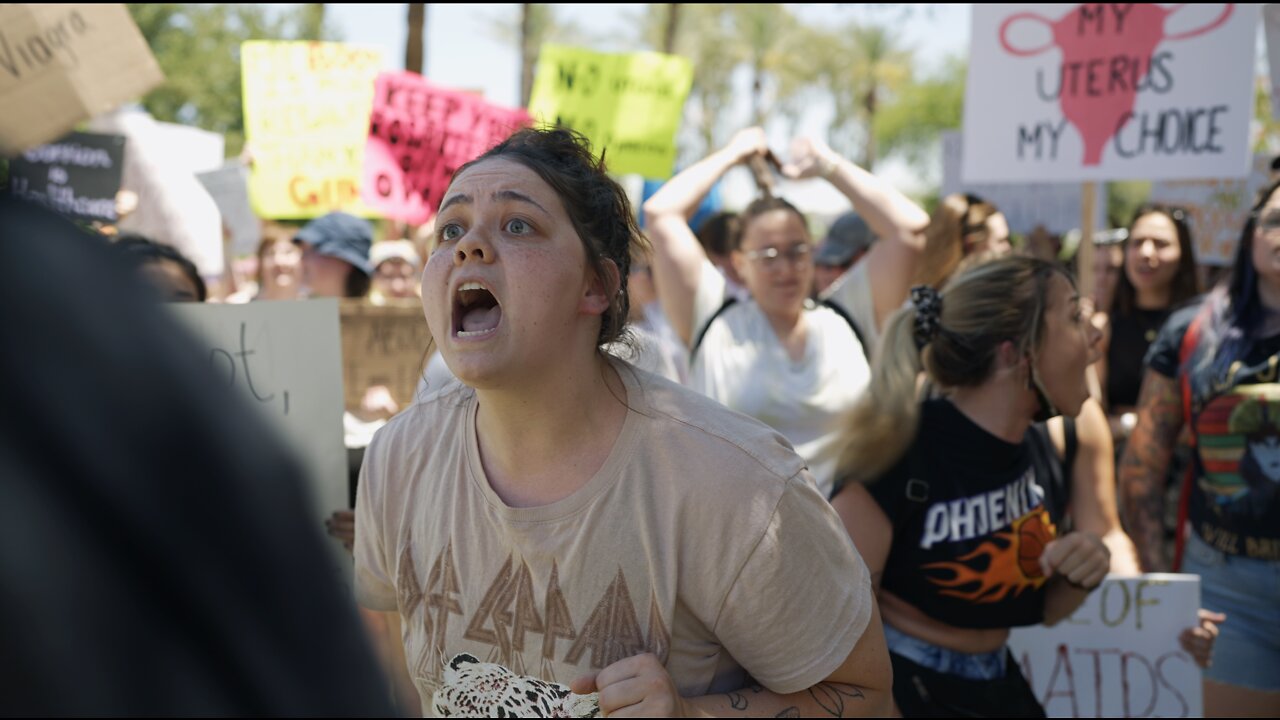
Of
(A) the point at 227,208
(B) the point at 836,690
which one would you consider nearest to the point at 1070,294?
(B) the point at 836,690

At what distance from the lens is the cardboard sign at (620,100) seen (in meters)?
6.24

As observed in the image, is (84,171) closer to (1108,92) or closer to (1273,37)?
(1108,92)

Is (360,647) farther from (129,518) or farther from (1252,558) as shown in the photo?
(1252,558)

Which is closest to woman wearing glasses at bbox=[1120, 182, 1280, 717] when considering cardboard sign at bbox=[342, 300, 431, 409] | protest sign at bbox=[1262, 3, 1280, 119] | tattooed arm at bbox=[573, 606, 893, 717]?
tattooed arm at bbox=[573, 606, 893, 717]

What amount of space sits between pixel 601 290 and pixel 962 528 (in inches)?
47.3

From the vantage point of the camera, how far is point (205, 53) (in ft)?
94.8

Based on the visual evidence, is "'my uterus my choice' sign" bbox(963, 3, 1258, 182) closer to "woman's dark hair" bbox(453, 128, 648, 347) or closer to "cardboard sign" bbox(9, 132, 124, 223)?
"woman's dark hair" bbox(453, 128, 648, 347)

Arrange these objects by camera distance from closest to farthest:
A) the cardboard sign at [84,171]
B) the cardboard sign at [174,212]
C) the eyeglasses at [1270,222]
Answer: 1. the eyeglasses at [1270,222]
2. the cardboard sign at [84,171]
3. the cardboard sign at [174,212]

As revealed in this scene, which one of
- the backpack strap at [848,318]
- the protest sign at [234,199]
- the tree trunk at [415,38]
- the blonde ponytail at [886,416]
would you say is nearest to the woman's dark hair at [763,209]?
the backpack strap at [848,318]

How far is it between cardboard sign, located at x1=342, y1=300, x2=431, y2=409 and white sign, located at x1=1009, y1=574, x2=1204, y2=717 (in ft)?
8.57

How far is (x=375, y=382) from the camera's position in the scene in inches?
185

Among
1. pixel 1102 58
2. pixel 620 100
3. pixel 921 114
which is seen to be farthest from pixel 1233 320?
pixel 921 114

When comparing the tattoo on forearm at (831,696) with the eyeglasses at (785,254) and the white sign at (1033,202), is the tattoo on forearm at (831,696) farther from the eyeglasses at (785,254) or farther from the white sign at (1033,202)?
the white sign at (1033,202)

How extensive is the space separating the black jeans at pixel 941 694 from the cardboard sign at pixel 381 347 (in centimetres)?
257
